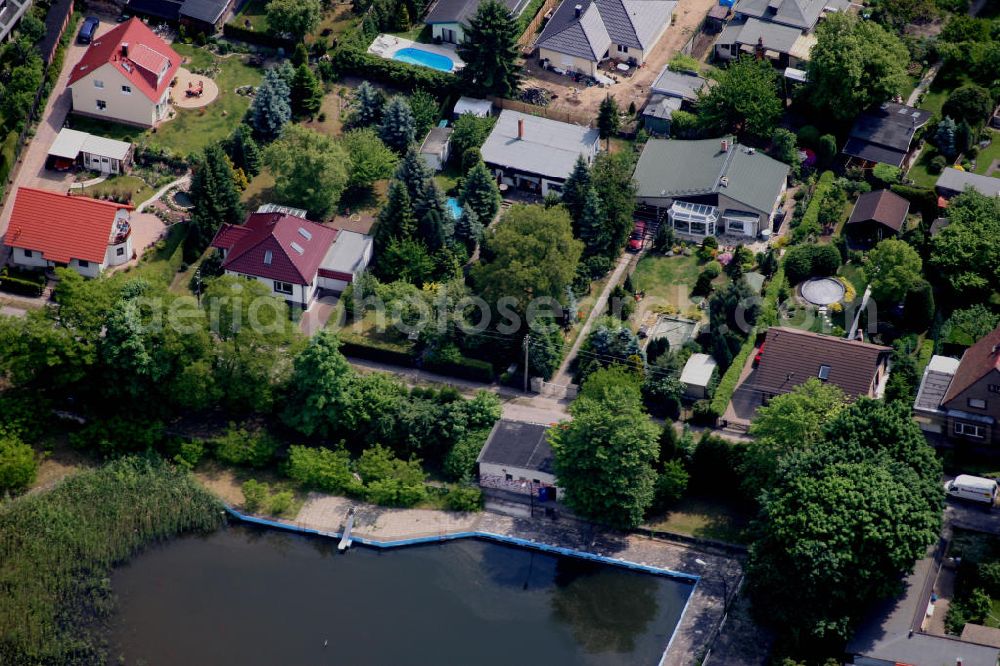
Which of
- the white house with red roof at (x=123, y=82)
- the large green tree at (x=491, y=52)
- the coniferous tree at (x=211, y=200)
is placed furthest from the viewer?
the large green tree at (x=491, y=52)

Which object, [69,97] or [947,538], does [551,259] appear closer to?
[947,538]

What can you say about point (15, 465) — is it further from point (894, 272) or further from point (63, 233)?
point (894, 272)

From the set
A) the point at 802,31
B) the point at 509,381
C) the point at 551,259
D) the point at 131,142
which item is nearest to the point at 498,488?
the point at 509,381

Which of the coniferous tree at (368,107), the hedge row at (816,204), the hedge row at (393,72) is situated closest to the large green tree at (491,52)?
the hedge row at (393,72)

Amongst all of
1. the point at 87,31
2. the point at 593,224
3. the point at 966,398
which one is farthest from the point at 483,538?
the point at 87,31

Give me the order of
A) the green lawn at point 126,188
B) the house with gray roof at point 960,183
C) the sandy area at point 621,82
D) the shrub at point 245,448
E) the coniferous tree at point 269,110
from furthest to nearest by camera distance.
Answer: the sandy area at point 621,82
the coniferous tree at point 269,110
the green lawn at point 126,188
the house with gray roof at point 960,183
the shrub at point 245,448

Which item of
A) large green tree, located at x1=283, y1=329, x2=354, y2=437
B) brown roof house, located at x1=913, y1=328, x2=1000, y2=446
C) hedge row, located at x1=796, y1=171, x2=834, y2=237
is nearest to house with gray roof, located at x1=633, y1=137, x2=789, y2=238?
hedge row, located at x1=796, y1=171, x2=834, y2=237

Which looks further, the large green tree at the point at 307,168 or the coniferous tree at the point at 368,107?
the coniferous tree at the point at 368,107

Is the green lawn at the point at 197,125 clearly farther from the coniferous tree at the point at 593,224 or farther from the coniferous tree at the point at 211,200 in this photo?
the coniferous tree at the point at 593,224
